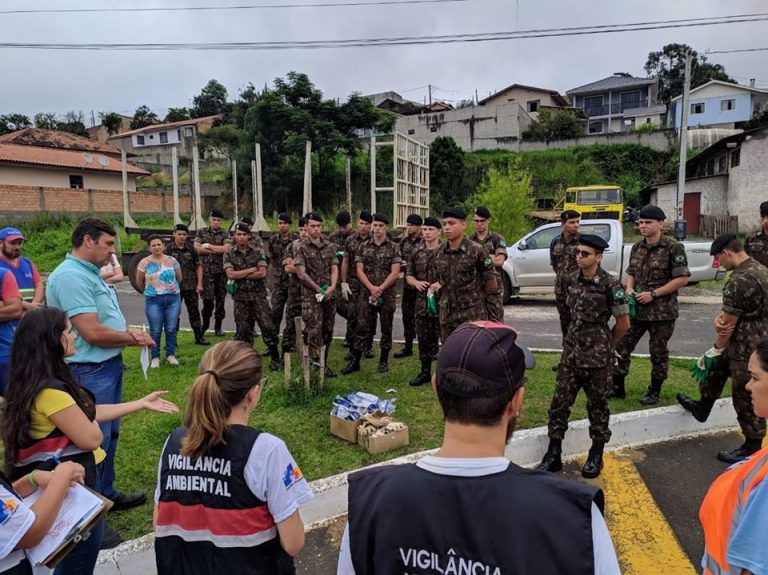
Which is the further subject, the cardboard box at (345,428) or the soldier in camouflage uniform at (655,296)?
the soldier in camouflage uniform at (655,296)

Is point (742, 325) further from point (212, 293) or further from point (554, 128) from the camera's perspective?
point (554, 128)

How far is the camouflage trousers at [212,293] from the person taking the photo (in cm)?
866

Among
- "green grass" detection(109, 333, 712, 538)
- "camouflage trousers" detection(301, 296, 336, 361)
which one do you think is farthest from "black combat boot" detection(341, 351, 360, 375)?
"camouflage trousers" detection(301, 296, 336, 361)

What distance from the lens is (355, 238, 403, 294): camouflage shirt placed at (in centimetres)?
712

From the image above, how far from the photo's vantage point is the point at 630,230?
2552 centimetres

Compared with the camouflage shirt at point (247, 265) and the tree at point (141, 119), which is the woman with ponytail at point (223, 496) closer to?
the camouflage shirt at point (247, 265)

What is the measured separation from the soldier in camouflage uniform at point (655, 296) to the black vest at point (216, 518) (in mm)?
4508

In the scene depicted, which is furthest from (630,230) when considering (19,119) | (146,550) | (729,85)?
(19,119)

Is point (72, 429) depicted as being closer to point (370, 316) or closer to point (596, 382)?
point (596, 382)

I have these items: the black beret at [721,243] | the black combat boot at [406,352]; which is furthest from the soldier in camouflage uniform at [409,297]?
the black beret at [721,243]

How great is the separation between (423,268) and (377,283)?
674 millimetres

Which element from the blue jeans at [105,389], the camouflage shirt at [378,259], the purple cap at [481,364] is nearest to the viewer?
the purple cap at [481,364]

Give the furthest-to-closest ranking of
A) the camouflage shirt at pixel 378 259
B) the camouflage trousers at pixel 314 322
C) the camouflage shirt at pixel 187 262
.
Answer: the camouflage shirt at pixel 187 262 → the camouflage shirt at pixel 378 259 → the camouflage trousers at pixel 314 322

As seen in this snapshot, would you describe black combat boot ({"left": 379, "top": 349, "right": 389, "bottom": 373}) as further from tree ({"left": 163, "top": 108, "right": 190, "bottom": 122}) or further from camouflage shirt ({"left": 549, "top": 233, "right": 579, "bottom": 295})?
tree ({"left": 163, "top": 108, "right": 190, "bottom": 122})
